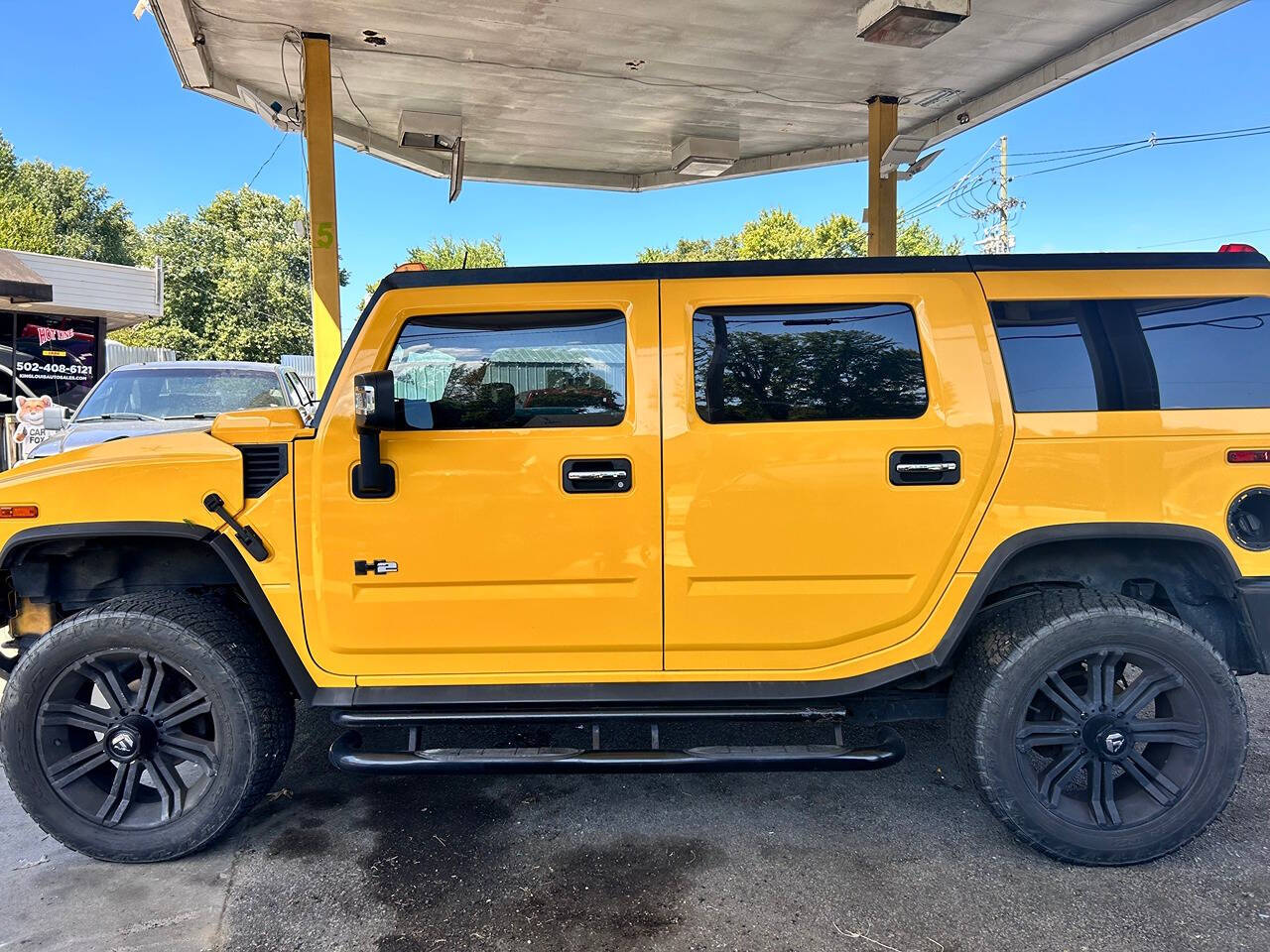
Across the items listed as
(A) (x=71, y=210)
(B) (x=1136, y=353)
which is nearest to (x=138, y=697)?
(B) (x=1136, y=353)

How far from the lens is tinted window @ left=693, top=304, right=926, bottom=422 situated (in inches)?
108

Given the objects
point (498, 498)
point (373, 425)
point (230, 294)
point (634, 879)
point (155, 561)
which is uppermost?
point (230, 294)

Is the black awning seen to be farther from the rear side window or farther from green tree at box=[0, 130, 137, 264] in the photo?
green tree at box=[0, 130, 137, 264]

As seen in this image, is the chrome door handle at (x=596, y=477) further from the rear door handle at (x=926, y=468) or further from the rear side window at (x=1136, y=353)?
the rear side window at (x=1136, y=353)

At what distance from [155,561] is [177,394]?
4.74 metres

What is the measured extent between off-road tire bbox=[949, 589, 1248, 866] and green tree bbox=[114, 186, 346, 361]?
36456mm

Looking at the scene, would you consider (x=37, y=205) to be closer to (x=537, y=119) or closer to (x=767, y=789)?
(x=537, y=119)

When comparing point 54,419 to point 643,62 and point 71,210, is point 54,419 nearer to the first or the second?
point 643,62

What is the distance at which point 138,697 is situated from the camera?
2.80 metres

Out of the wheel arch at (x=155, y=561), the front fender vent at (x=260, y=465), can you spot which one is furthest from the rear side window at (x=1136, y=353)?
the wheel arch at (x=155, y=561)

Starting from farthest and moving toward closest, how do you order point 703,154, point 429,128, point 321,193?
point 703,154 < point 429,128 < point 321,193

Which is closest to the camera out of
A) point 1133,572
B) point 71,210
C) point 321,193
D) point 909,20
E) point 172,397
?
point 1133,572

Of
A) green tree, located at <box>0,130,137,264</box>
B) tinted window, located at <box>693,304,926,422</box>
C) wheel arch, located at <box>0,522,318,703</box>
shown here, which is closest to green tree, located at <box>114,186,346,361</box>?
green tree, located at <box>0,130,137,264</box>

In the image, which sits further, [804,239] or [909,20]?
[804,239]
